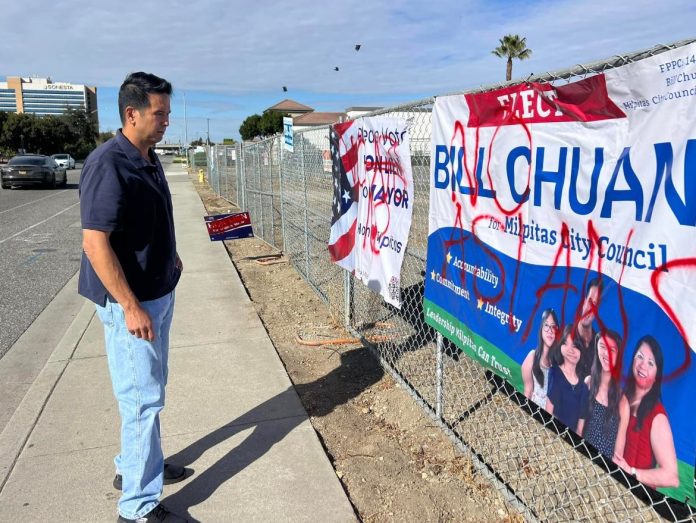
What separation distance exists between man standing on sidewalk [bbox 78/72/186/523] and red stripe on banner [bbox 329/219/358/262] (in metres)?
2.25

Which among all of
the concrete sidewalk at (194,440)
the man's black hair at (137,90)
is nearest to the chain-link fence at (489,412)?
the concrete sidewalk at (194,440)

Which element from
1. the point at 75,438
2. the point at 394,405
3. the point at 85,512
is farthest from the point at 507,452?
the point at 75,438

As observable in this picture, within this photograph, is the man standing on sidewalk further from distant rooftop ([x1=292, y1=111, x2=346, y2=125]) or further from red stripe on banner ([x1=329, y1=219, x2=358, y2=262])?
distant rooftop ([x1=292, y1=111, x2=346, y2=125])

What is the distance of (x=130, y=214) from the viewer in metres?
2.41

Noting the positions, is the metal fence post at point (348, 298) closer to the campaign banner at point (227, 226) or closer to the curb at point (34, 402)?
the curb at point (34, 402)

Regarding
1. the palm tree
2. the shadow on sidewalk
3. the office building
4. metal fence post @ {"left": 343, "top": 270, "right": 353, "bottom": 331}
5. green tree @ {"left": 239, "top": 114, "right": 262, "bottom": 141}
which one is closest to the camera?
the shadow on sidewalk

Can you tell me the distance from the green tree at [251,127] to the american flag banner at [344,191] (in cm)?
9829

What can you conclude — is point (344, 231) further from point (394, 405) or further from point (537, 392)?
point (537, 392)

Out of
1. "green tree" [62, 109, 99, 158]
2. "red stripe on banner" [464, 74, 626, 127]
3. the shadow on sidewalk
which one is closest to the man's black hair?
"red stripe on banner" [464, 74, 626, 127]

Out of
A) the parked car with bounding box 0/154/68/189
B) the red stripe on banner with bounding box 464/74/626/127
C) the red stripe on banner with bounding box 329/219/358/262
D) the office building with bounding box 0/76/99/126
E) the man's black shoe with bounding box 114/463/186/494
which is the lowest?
the man's black shoe with bounding box 114/463/186/494

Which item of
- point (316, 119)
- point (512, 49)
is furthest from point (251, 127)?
point (512, 49)

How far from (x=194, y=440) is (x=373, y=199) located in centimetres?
207

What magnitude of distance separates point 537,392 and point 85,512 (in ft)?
7.39

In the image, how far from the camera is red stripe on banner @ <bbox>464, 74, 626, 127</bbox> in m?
1.97
